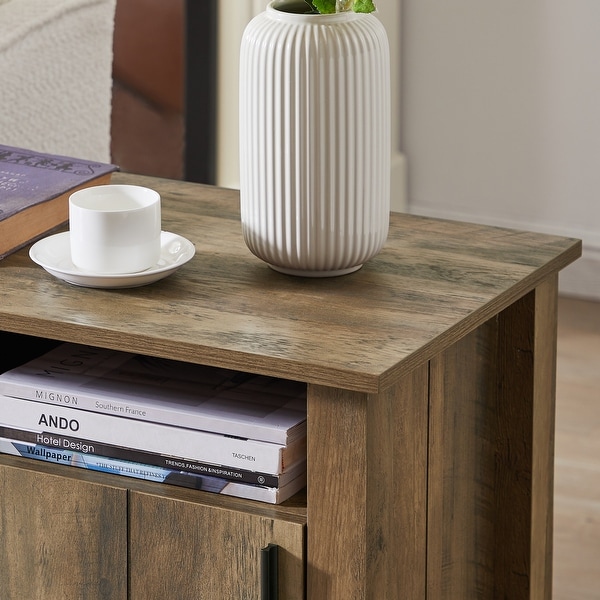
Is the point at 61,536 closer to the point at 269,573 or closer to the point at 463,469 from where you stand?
the point at 269,573

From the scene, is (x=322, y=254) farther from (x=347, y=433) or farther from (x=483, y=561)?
(x=483, y=561)

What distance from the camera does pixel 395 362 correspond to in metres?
0.83

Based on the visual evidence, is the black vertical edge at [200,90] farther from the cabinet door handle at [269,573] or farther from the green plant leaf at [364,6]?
the cabinet door handle at [269,573]

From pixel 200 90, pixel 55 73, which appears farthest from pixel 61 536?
pixel 200 90

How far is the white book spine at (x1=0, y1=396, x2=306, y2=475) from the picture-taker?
36.0 inches

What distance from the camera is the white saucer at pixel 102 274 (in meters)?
0.97

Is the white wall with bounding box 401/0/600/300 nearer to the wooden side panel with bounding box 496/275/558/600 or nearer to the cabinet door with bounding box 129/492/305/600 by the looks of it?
the wooden side panel with bounding box 496/275/558/600

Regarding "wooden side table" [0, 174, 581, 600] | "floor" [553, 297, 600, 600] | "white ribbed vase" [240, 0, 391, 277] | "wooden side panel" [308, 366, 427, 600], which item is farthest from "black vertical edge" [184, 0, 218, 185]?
"wooden side panel" [308, 366, 427, 600]

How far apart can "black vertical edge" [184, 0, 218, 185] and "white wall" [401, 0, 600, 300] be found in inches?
17.6

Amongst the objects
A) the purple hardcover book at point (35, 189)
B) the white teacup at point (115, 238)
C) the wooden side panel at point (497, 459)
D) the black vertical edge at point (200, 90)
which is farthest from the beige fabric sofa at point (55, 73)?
the wooden side panel at point (497, 459)

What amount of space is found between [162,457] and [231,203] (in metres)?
0.35

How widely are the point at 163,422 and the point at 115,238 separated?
15 centimetres

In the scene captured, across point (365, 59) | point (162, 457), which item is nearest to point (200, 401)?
point (162, 457)

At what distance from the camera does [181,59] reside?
94.7 inches
